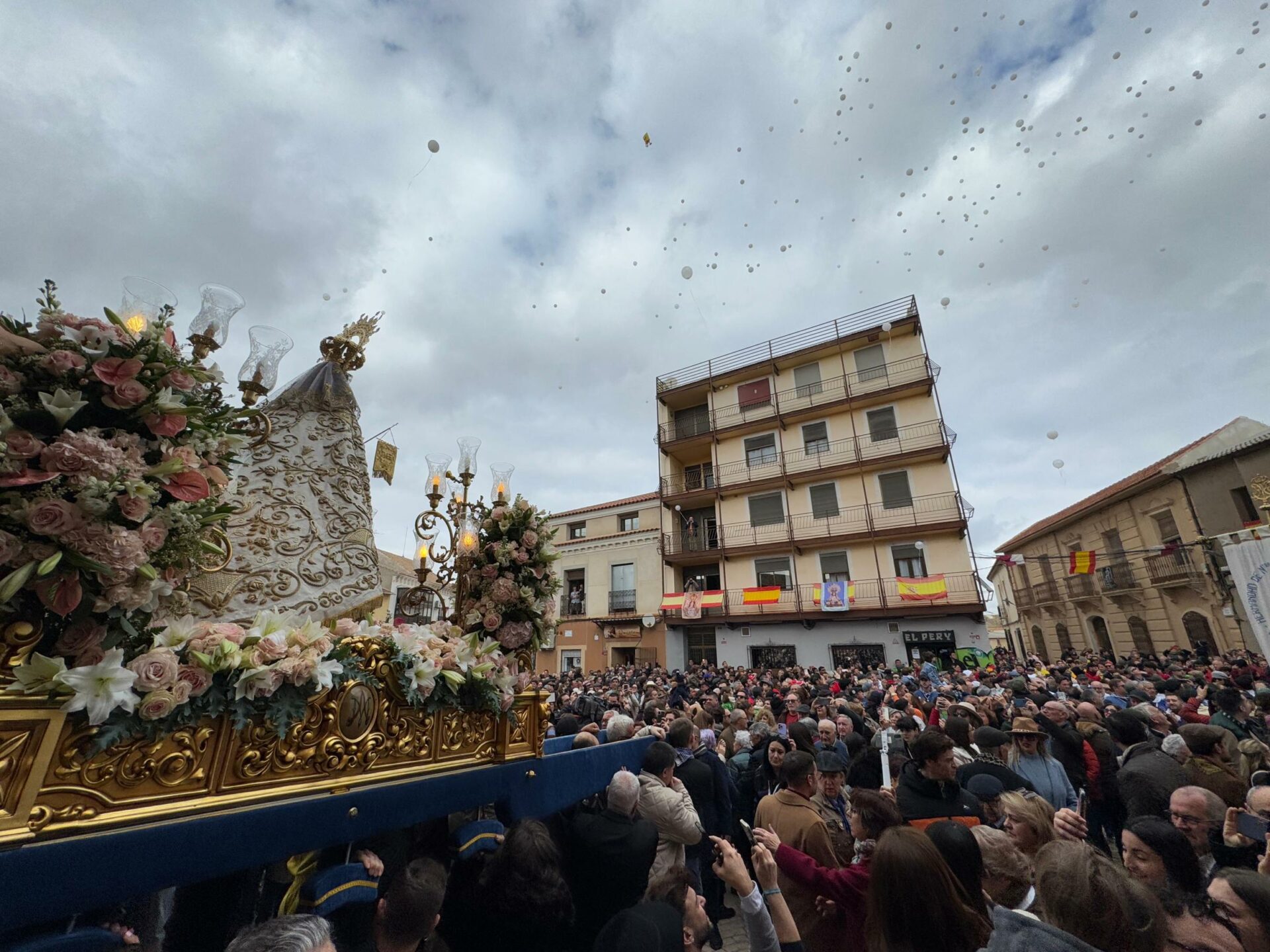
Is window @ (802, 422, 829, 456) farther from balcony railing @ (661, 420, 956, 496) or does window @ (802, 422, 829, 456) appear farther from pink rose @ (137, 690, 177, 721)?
pink rose @ (137, 690, 177, 721)

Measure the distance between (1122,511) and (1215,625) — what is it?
608cm

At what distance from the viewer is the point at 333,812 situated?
1.99m

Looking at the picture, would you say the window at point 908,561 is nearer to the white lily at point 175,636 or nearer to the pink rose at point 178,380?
the white lily at point 175,636

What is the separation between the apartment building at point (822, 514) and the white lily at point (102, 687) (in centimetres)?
1820

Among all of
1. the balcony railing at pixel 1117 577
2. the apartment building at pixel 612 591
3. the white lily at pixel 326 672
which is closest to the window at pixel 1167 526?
the balcony railing at pixel 1117 577

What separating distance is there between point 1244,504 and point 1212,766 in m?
20.4

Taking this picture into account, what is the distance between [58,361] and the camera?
1.60 m

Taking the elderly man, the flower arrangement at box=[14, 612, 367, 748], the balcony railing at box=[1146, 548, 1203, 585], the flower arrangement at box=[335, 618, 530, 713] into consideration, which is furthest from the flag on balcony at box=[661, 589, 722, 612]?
the flower arrangement at box=[14, 612, 367, 748]

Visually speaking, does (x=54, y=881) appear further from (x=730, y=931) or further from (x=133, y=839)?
(x=730, y=931)

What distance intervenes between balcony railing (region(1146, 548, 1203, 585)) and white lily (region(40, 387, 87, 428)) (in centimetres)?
2655

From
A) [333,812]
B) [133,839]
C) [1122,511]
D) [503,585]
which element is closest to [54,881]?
[133,839]

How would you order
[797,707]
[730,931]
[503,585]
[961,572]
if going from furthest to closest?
[961,572]
[797,707]
[730,931]
[503,585]

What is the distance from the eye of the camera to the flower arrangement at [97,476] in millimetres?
1479

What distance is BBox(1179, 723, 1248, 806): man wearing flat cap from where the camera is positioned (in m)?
3.87
